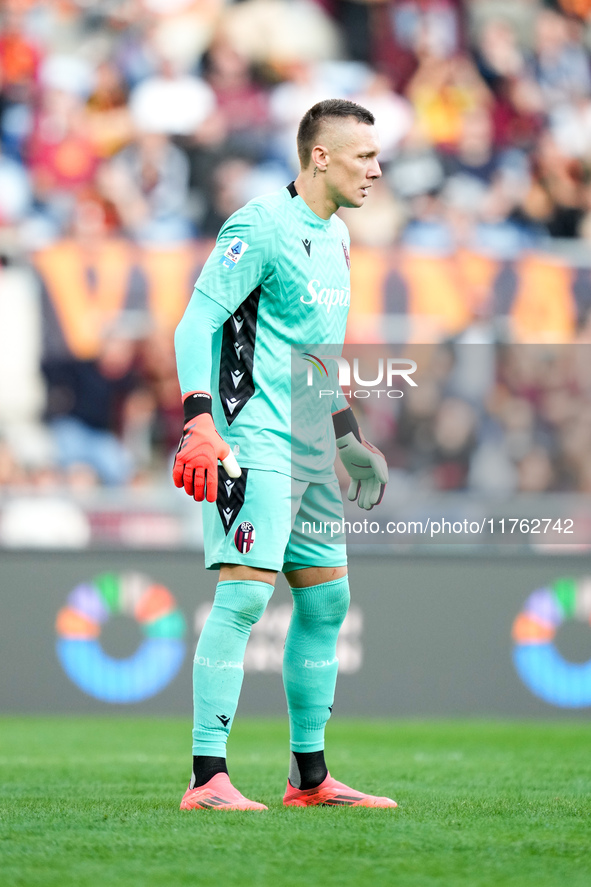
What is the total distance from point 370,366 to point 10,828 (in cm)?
180

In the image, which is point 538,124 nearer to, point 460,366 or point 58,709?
point 460,366

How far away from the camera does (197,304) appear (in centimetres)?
297

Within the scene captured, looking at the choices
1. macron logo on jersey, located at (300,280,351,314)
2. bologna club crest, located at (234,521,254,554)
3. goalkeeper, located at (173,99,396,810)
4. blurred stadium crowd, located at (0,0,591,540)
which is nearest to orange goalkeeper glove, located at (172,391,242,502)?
goalkeeper, located at (173,99,396,810)

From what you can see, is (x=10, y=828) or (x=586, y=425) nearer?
(x=10, y=828)

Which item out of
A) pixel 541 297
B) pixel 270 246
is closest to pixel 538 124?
pixel 541 297

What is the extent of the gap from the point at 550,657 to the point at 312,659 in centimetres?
385

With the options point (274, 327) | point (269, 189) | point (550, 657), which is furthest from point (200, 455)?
point (269, 189)

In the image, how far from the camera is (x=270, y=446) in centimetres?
303

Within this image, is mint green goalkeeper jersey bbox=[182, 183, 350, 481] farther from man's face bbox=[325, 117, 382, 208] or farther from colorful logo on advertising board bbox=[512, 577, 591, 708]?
colorful logo on advertising board bbox=[512, 577, 591, 708]

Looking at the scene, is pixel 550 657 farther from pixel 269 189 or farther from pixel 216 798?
pixel 269 189

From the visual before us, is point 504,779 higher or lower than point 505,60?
lower

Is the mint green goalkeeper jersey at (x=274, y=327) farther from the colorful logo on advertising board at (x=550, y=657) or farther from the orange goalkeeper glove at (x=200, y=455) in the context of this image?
the colorful logo on advertising board at (x=550, y=657)

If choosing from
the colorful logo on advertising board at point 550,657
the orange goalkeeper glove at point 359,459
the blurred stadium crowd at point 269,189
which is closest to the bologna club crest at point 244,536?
the orange goalkeeper glove at point 359,459

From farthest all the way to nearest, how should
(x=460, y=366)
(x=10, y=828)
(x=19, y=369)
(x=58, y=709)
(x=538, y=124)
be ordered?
(x=538, y=124) → (x=19, y=369) → (x=460, y=366) → (x=58, y=709) → (x=10, y=828)
